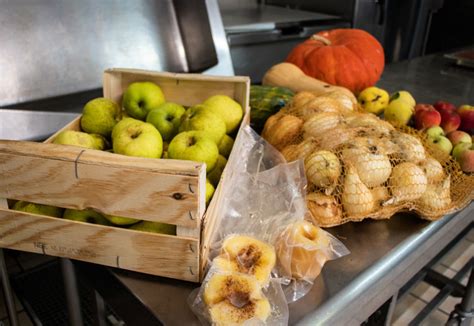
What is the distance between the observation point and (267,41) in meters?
1.98

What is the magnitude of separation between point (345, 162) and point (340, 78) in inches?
28.3

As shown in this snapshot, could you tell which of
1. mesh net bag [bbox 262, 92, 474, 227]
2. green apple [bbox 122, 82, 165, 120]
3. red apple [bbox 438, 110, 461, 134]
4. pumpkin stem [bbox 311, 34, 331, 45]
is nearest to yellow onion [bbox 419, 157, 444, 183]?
mesh net bag [bbox 262, 92, 474, 227]

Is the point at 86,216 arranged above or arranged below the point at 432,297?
above

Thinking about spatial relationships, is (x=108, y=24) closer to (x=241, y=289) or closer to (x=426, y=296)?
(x=241, y=289)

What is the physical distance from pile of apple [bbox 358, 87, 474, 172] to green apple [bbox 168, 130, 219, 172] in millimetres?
570

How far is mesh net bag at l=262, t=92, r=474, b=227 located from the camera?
2.47ft

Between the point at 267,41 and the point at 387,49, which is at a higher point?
the point at 267,41

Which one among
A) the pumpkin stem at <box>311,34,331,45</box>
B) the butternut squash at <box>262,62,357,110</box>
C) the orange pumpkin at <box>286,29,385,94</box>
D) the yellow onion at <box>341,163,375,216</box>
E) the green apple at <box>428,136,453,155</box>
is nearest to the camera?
the yellow onion at <box>341,163,375,216</box>

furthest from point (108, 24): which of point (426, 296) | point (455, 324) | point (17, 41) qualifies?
point (426, 296)

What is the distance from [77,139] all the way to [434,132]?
83cm

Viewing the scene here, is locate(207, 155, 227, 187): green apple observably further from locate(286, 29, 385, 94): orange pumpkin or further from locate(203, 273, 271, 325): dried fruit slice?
locate(286, 29, 385, 94): orange pumpkin

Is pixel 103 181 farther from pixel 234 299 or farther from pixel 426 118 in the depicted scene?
pixel 426 118

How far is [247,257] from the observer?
627mm

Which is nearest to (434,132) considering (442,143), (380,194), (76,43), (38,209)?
(442,143)
